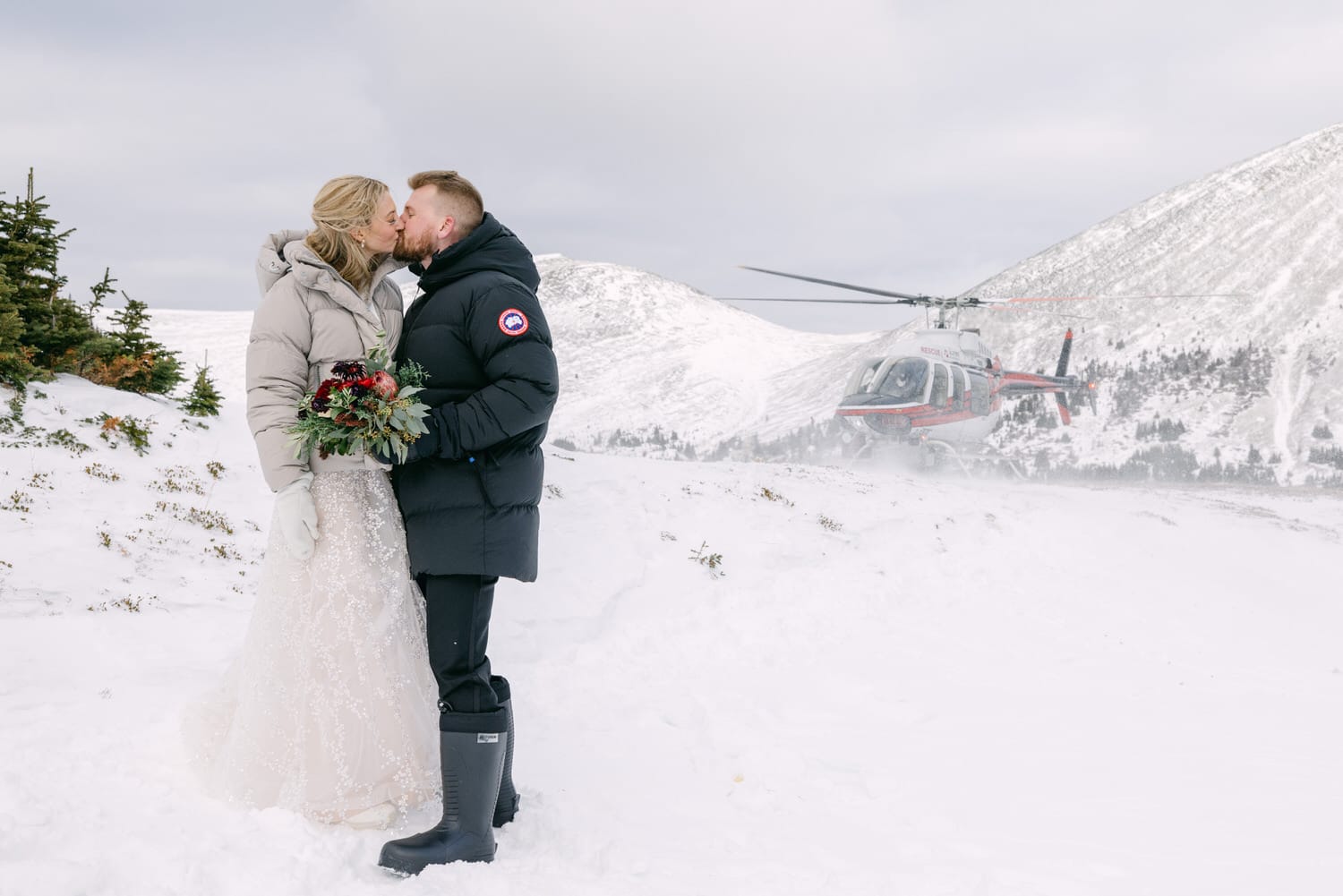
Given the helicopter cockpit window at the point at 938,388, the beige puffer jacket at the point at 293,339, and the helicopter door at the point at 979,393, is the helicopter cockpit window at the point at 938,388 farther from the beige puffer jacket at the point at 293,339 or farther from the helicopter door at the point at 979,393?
the beige puffer jacket at the point at 293,339

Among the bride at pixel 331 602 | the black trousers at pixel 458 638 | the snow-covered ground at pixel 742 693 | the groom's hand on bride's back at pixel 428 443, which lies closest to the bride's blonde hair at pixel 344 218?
the bride at pixel 331 602

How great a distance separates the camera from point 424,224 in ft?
12.6

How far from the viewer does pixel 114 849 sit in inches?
133

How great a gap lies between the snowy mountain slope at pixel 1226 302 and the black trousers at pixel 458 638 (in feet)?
363

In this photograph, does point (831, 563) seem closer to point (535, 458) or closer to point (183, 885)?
point (535, 458)

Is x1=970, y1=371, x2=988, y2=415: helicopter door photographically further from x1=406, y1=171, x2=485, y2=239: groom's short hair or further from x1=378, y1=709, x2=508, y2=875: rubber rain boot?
x1=378, y1=709, x2=508, y2=875: rubber rain boot

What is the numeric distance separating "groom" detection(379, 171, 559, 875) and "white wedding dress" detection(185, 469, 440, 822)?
205 millimetres

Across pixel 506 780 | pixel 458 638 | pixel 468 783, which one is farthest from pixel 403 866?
pixel 458 638

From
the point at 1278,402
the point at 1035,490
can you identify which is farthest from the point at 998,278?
the point at 1035,490

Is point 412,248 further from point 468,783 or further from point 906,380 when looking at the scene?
point 906,380

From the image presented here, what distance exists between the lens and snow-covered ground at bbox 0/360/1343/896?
13.0 feet

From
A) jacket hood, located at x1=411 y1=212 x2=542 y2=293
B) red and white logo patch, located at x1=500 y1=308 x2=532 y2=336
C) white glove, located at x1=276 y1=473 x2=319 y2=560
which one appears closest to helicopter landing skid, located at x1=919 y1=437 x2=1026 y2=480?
jacket hood, located at x1=411 y1=212 x2=542 y2=293

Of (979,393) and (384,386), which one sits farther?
(979,393)

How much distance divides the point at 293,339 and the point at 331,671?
1.45m
